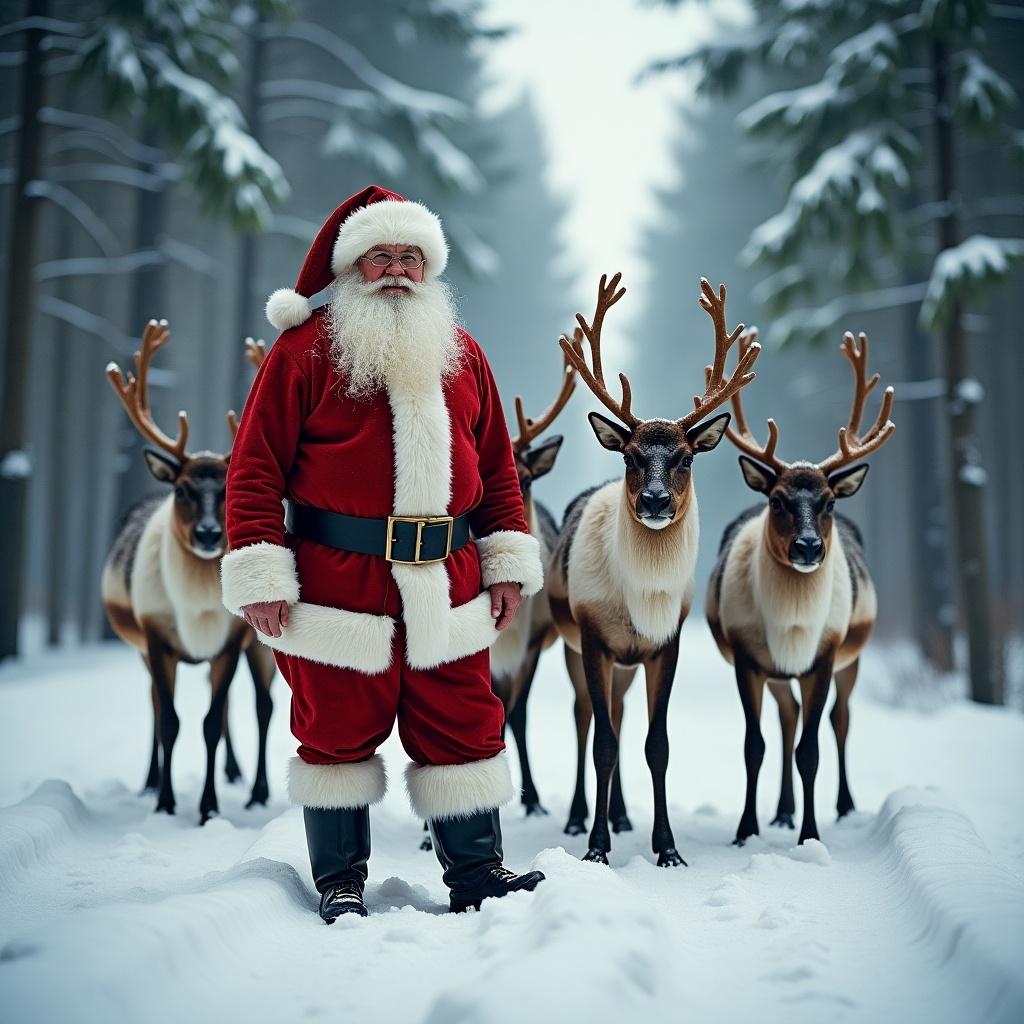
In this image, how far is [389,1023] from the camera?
2.28 meters

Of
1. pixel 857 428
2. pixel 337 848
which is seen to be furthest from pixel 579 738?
pixel 857 428

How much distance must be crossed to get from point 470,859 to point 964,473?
7163mm

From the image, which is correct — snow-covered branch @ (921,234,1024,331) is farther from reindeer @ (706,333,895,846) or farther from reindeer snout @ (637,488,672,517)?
reindeer snout @ (637,488,672,517)

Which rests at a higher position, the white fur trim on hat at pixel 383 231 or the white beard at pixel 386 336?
the white fur trim on hat at pixel 383 231

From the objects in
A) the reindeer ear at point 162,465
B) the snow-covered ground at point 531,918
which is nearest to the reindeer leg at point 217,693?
the snow-covered ground at point 531,918

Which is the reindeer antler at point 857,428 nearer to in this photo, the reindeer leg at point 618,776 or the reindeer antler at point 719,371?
the reindeer antler at point 719,371

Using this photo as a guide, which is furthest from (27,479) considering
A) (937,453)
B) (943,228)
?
(937,453)

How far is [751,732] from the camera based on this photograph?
4.79 meters

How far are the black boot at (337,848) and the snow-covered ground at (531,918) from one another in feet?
0.42

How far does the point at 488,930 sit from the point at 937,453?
409 inches

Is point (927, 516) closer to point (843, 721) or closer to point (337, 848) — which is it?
point (843, 721)

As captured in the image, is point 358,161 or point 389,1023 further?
point 358,161

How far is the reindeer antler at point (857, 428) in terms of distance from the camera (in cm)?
482

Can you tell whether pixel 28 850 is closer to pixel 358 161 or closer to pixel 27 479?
pixel 27 479
